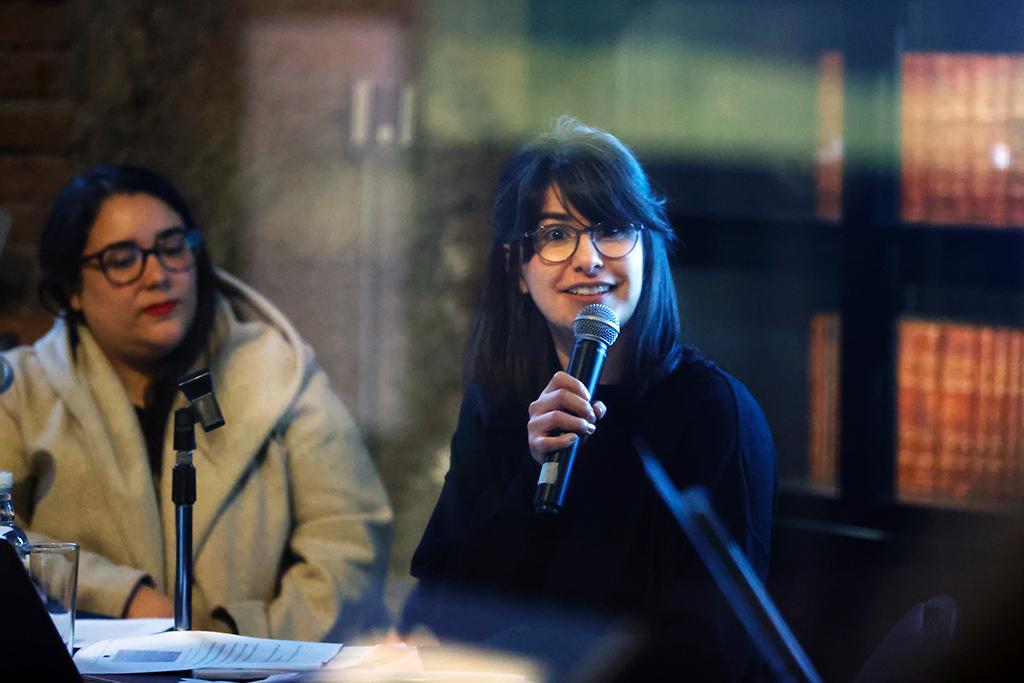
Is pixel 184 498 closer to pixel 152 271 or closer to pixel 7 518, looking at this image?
pixel 7 518

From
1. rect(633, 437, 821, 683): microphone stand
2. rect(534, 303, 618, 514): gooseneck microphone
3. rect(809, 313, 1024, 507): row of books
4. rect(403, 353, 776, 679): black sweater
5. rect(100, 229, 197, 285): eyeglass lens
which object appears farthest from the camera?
rect(100, 229, 197, 285): eyeglass lens

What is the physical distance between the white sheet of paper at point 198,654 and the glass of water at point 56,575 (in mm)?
73

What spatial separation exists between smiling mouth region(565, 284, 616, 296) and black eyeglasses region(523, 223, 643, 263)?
0.04 m

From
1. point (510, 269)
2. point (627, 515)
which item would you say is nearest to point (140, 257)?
point (510, 269)

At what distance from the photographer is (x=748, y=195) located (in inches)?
97.5

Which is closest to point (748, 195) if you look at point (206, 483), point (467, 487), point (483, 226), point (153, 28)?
point (483, 226)

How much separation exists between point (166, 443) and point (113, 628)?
1.40 ft

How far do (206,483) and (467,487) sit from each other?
0.60 m

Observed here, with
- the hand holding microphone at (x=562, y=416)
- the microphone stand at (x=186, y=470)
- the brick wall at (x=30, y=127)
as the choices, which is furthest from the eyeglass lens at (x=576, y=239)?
the brick wall at (x=30, y=127)

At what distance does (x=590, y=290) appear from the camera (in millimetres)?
1816

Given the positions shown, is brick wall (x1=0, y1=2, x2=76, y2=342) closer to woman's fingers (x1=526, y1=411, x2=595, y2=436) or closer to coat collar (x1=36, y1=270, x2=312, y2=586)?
coat collar (x1=36, y1=270, x2=312, y2=586)

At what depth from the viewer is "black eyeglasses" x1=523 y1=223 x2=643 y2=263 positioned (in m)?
1.82

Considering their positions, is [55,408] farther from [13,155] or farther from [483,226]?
[483,226]

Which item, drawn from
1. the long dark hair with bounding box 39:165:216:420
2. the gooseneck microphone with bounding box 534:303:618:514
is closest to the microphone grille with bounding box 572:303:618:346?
the gooseneck microphone with bounding box 534:303:618:514
